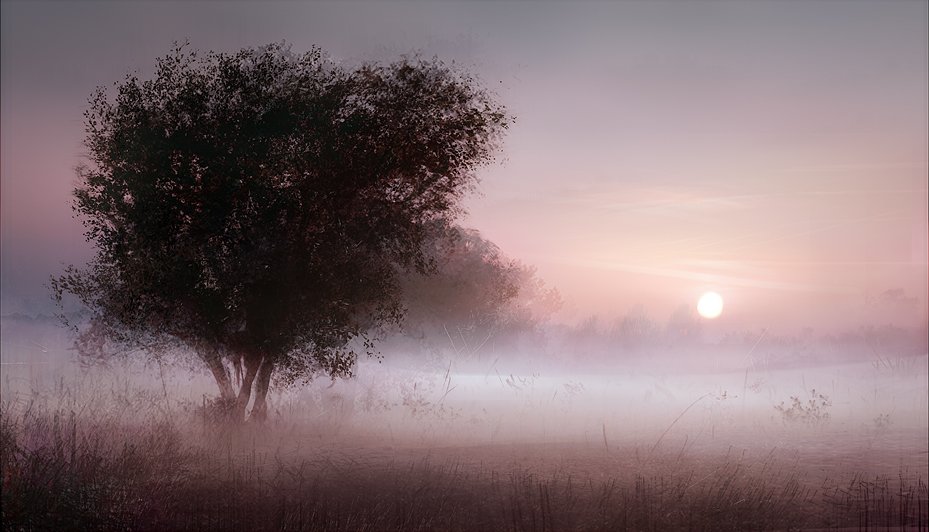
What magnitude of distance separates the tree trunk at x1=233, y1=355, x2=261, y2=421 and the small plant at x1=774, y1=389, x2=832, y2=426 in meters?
17.5

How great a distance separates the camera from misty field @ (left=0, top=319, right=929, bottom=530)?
15578mm

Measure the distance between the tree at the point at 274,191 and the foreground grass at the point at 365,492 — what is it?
3321mm

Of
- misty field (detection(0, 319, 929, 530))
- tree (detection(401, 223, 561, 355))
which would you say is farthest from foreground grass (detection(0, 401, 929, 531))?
tree (detection(401, 223, 561, 355))

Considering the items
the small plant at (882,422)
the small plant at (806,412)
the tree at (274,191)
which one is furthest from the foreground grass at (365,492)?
the small plant at (882,422)

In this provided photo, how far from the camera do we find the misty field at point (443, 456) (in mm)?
15578

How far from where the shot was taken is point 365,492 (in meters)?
17.1

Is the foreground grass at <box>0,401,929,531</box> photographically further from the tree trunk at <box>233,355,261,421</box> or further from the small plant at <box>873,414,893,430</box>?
the small plant at <box>873,414,893,430</box>

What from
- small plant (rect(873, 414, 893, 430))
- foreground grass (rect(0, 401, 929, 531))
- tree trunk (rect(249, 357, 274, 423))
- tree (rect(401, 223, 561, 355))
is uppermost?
tree (rect(401, 223, 561, 355))

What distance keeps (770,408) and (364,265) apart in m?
17.2

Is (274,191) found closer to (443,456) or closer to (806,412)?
(443,456)

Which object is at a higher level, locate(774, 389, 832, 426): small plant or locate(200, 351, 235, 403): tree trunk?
locate(200, 351, 235, 403): tree trunk

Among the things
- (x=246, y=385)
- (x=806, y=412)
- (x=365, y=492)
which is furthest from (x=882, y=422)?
(x=246, y=385)

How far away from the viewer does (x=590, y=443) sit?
77.7 ft

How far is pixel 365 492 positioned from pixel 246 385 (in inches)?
257
